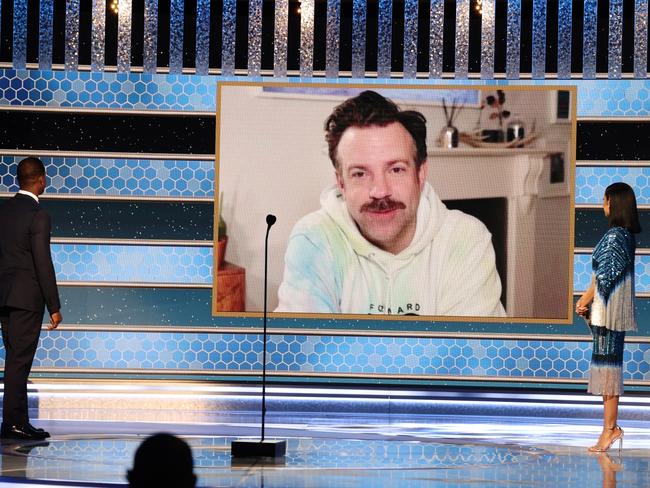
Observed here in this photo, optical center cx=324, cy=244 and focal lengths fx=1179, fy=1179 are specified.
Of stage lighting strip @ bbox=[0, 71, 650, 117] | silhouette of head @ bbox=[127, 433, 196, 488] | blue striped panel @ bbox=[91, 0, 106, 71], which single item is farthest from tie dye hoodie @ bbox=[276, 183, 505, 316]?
silhouette of head @ bbox=[127, 433, 196, 488]

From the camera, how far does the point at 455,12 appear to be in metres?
7.28

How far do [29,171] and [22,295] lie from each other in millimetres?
597

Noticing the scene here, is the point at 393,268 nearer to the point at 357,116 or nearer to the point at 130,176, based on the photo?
the point at 357,116

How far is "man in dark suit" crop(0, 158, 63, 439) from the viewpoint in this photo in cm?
555

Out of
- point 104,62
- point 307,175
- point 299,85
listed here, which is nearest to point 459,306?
point 307,175

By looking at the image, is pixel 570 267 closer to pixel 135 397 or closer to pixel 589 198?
pixel 589 198

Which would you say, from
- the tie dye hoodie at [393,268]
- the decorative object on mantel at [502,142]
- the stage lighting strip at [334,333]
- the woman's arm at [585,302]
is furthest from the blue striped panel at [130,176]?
the woman's arm at [585,302]

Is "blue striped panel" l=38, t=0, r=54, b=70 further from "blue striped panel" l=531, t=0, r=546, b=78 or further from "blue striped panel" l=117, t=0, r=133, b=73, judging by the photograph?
"blue striped panel" l=531, t=0, r=546, b=78

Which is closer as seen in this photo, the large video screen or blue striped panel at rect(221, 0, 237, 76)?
the large video screen

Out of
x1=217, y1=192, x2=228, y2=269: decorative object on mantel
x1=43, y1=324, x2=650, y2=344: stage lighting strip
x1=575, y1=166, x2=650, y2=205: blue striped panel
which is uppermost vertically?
x1=575, y1=166, x2=650, y2=205: blue striped panel

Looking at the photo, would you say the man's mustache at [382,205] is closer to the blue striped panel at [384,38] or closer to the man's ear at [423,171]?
the man's ear at [423,171]

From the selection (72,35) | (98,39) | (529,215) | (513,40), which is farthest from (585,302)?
(72,35)

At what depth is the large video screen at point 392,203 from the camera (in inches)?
283

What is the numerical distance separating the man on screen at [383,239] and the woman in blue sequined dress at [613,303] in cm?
177
